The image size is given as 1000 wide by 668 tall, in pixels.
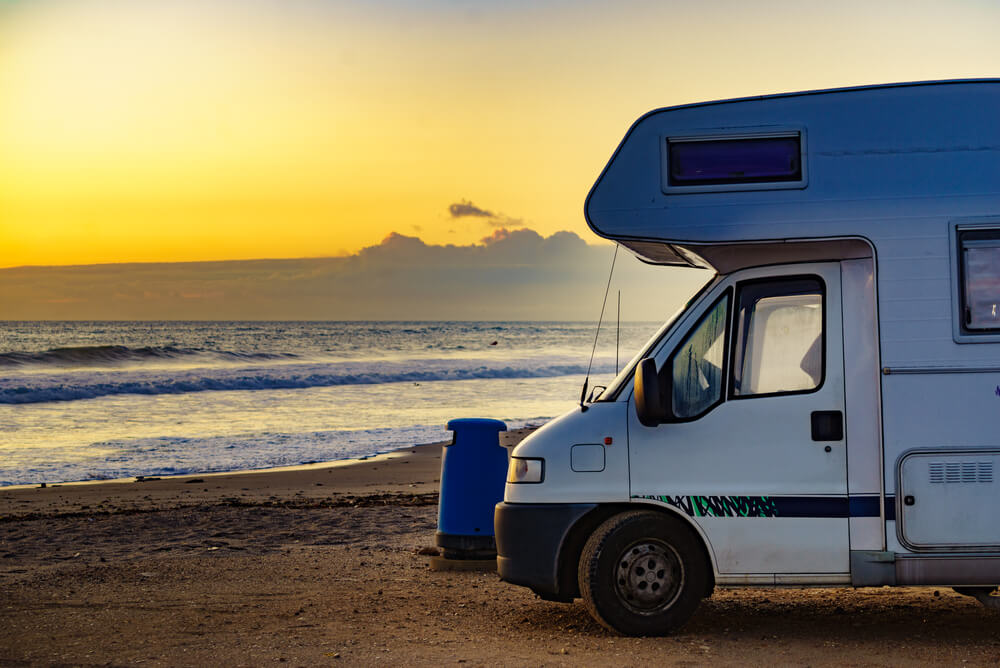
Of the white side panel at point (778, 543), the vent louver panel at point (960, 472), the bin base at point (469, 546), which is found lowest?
the bin base at point (469, 546)

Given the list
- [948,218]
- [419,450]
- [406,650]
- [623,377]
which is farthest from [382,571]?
[419,450]

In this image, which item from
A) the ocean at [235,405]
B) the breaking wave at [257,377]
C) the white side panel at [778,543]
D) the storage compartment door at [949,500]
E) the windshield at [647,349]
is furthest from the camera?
the breaking wave at [257,377]

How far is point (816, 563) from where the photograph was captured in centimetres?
630

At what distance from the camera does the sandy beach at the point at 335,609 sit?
20.8 feet

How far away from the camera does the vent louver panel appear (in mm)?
6199

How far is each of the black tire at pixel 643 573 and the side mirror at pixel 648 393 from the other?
2.22 feet

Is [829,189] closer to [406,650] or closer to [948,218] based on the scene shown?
[948,218]

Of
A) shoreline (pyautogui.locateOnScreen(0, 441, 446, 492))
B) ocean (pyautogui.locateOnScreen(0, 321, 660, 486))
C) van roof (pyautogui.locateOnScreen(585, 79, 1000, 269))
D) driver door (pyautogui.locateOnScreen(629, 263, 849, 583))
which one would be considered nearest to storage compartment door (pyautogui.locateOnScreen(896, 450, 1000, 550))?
driver door (pyautogui.locateOnScreen(629, 263, 849, 583))

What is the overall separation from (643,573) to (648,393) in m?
1.16

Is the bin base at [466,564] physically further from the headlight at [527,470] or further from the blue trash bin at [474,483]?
the headlight at [527,470]

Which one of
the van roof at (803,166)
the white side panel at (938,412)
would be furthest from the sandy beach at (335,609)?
the van roof at (803,166)

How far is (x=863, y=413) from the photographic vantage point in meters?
6.30

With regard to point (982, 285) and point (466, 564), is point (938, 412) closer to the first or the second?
point (982, 285)

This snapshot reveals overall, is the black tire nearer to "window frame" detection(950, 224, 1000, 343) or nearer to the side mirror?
the side mirror
